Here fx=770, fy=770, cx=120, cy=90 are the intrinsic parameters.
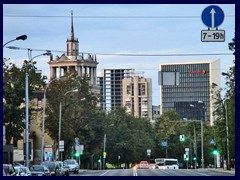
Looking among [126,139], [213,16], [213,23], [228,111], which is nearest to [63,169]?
[228,111]

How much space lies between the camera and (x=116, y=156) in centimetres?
13025

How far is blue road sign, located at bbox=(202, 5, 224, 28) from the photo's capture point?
35.1m

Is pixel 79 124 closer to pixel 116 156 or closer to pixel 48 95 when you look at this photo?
pixel 48 95

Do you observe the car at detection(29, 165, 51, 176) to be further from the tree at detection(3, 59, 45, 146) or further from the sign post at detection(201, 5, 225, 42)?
the sign post at detection(201, 5, 225, 42)

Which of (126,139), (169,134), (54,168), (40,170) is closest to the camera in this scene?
(40,170)

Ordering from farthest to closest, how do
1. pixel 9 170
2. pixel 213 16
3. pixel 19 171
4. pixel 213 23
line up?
pixel 19 171, pixel 9 170, pixel 213 23, pixel 213 16

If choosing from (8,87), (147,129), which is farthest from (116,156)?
(8,87)

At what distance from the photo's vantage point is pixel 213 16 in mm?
35344

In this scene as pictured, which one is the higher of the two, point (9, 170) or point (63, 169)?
point (9, 170)

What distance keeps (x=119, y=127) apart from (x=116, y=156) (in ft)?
20.8

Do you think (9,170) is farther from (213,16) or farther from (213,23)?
(213,16)

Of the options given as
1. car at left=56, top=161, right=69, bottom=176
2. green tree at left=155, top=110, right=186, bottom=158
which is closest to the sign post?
car at left=56, top=161, right=69, bottom=176

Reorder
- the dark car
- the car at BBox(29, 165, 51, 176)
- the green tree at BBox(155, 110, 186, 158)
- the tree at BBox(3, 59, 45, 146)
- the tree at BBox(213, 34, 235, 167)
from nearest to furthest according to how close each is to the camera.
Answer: the car at BBox(29, 165, 51, 176), the dark car, the tree at BBox(3, 59, 45, 146), the tree at BBox(213, 34, 235, 167), the green tree at BBox(155, 110, 186, 158)
